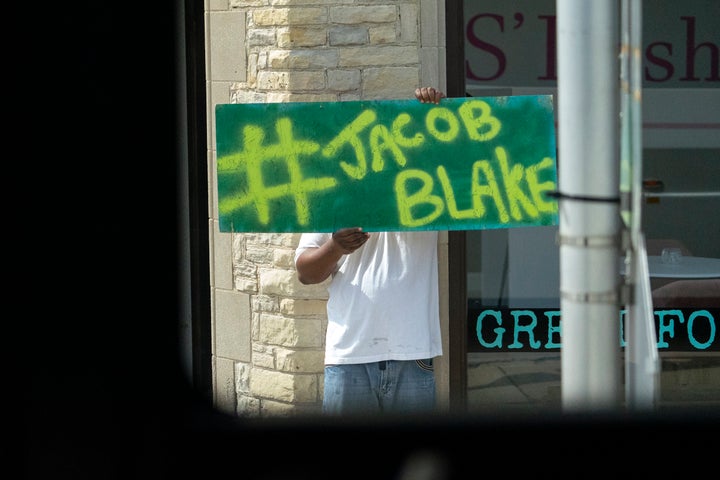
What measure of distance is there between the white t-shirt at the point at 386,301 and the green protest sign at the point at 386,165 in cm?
9

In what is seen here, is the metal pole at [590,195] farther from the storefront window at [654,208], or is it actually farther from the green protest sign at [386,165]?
the storefront window at [654,208]

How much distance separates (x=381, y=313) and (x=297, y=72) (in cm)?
199

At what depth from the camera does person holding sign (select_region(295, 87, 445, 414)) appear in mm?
3498

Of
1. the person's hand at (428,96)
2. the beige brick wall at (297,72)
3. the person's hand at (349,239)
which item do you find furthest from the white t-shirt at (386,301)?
the beige brick wall at (297,72)

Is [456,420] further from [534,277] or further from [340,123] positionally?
[534,277]

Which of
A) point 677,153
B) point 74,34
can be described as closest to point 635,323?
point 74,34

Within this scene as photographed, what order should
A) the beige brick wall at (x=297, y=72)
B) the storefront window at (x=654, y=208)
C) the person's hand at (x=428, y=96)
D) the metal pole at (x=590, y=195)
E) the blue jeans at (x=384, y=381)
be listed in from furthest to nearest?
the storefront window at (x=654, y=208) < the beige brick wall at (x=297, y=72) < the person's hand at (x=428, y=96) < the blue jeans at (x=384, y=381) < the metal pole at (x=590, y=195)

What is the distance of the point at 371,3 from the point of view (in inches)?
204

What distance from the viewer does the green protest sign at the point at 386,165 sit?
11.6ft

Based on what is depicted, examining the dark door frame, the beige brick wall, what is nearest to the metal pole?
the beige brick wall

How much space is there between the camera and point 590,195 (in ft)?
5.97

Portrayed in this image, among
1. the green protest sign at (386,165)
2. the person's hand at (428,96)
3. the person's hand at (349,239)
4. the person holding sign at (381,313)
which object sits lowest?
the person holding sign at (381,313)

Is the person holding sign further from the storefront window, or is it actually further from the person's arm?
the storefront window

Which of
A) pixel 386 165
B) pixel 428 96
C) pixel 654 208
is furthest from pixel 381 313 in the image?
pixel 654 208
